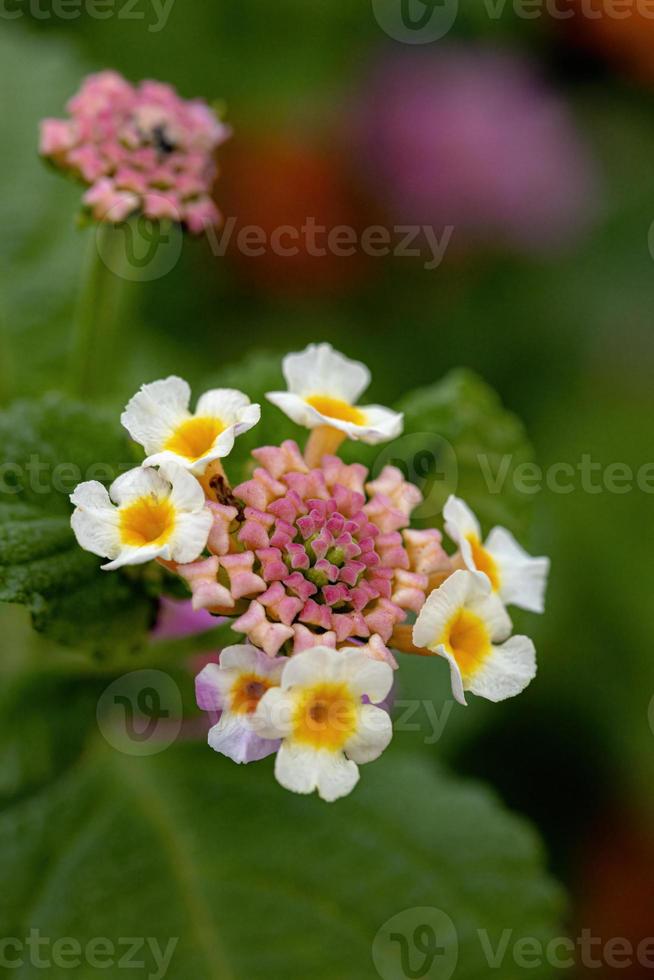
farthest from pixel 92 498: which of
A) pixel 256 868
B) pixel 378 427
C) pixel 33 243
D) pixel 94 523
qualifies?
pixel 33 243

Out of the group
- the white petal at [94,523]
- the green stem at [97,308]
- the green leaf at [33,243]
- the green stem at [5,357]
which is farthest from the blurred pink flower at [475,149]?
the white petal at [94,523]

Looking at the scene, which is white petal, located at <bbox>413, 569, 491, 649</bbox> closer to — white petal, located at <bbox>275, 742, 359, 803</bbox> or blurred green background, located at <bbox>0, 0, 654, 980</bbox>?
white petal, located at <bbox>275, 742, 359, 803</bbox>

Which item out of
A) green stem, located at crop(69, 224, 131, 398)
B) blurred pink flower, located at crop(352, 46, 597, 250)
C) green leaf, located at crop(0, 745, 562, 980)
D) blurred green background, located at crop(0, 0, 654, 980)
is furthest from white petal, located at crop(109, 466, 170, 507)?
blurred pink flower, located at crop(352, 46, 597, 250)

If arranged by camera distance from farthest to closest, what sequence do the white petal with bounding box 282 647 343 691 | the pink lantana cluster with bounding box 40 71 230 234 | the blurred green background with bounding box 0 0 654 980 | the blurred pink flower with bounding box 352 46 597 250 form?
the blurred pink flower with bounding box 352 46 597 250, the blurred green background with bounding box 0 0 654 980, the pink lantana cluster with bounding box 40 71 230 234, the white petal with bounding box 282 647 343 691

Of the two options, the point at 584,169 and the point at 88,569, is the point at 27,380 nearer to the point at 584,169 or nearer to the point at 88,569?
the point at 88,569

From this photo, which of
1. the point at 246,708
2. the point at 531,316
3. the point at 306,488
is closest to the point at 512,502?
the point at 306,488

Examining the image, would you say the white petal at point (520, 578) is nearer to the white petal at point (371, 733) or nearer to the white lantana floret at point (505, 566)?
the white lantana floret at point (505, 566)
